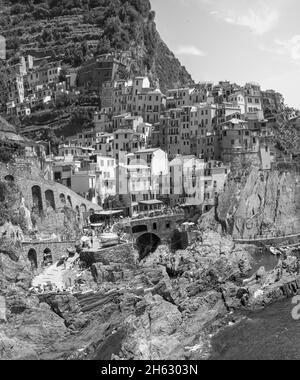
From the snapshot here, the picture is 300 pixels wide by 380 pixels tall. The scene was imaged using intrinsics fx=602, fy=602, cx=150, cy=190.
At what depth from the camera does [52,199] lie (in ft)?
184

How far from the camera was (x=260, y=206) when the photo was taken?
66.9m

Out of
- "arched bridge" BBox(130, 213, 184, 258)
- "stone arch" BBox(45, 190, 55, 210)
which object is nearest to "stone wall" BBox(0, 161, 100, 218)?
"stone arch" BBox(45, 190, 55, 210)

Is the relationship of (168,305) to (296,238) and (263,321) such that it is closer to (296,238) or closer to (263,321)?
(263,321)

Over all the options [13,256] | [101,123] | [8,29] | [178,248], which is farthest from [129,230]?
[8,29]

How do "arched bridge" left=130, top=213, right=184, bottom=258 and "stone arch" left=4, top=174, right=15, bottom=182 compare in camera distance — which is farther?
"arched bridge" left=130, top=213, right=184, bottom=258

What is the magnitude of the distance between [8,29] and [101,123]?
135 feet

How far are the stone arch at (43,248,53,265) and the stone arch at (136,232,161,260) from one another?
1278cm

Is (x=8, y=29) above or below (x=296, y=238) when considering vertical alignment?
above

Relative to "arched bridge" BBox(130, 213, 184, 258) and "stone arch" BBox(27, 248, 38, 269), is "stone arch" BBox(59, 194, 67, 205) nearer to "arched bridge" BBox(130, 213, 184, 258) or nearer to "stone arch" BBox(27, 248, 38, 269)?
"arched bridge" BBox(130, 213, 184, 258)

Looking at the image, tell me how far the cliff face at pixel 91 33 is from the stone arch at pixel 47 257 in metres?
50.4

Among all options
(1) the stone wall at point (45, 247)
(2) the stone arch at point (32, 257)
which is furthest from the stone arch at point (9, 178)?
(2) the stone arch at point (32, 257)

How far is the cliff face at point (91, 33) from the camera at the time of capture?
9956 cm

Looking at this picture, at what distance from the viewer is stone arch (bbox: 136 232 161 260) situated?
6031 cm

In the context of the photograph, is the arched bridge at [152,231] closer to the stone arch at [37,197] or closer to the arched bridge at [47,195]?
the arched bridge at [47,195]
